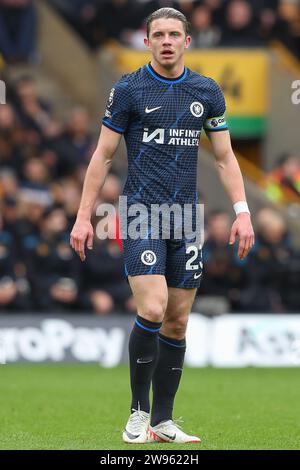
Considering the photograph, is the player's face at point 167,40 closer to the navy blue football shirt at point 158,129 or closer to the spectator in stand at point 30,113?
the navy blue football shirt at point 158,129

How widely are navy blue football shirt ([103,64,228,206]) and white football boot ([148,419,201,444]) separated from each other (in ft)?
4.59

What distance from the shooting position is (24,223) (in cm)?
1558

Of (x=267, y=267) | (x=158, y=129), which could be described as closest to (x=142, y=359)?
(x=158, y=129)

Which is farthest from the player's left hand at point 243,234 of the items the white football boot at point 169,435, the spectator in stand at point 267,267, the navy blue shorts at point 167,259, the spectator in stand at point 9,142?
the spectator in stand at point 9,142

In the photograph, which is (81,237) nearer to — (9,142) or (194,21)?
(9,142)

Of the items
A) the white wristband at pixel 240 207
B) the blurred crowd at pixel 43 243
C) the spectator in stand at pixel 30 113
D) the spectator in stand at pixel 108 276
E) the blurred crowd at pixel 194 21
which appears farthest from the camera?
the blurred crowd at pixel 194 21

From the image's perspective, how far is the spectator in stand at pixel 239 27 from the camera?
66.2ft

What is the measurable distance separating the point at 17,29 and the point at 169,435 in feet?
40.6

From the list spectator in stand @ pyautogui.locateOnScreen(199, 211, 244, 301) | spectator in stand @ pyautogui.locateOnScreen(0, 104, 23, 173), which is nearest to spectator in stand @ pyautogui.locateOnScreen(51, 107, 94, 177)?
spectator in stand @ pyautogui.locateOnScreen(0, 104, 23, 173)

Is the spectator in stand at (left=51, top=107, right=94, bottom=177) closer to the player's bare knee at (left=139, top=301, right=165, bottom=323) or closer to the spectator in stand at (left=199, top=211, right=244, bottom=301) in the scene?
the spectator in stand at (left=199, top=211, right=244, bottom=301)

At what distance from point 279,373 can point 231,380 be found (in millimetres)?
1046

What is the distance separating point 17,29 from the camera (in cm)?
1942

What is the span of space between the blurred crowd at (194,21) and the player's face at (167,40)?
39.7 feet

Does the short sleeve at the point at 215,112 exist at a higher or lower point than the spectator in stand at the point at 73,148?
lower
